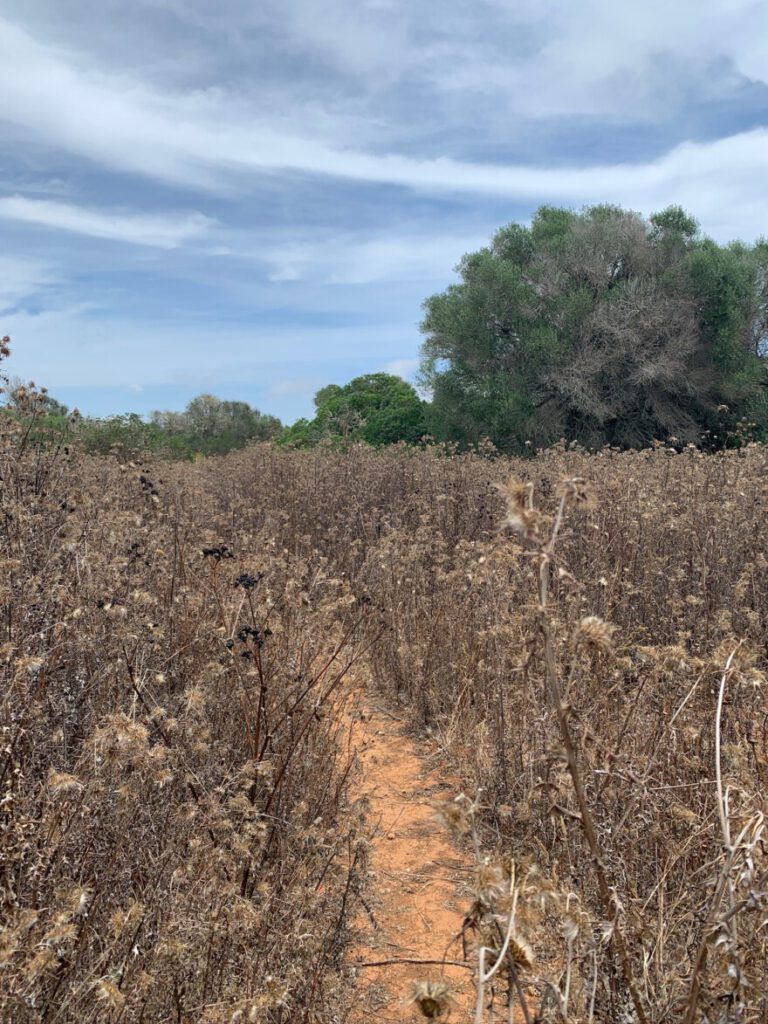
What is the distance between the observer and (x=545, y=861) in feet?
10.6

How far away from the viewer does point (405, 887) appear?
3629 millimetres

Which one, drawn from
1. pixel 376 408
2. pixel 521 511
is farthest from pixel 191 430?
pixel 521 511

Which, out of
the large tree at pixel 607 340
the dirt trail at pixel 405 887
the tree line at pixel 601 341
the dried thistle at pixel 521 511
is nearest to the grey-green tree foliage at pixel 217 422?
the tree line at pixel 601 341

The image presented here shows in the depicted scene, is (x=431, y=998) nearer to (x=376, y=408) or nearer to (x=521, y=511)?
(x=521, y=511)

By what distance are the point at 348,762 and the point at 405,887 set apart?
842 mm

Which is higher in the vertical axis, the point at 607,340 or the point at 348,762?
the point at 607,340

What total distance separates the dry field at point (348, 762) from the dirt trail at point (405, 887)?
0.09 metres

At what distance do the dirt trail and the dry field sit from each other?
9 cm

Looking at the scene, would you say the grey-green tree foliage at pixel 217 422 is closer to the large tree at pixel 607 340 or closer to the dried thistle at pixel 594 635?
the large tree at pixel 607 340

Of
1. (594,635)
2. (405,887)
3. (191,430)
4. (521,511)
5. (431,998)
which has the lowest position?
(405,887)

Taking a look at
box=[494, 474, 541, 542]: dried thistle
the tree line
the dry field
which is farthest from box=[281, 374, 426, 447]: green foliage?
box=[494, 474, 541, 542]: dried thistle

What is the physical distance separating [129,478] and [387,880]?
5.76 m

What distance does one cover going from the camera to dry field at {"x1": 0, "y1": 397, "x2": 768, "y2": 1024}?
166 centimetres

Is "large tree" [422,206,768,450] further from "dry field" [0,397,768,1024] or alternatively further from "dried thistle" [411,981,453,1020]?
"dried thistle" [411,981,453,1020]
